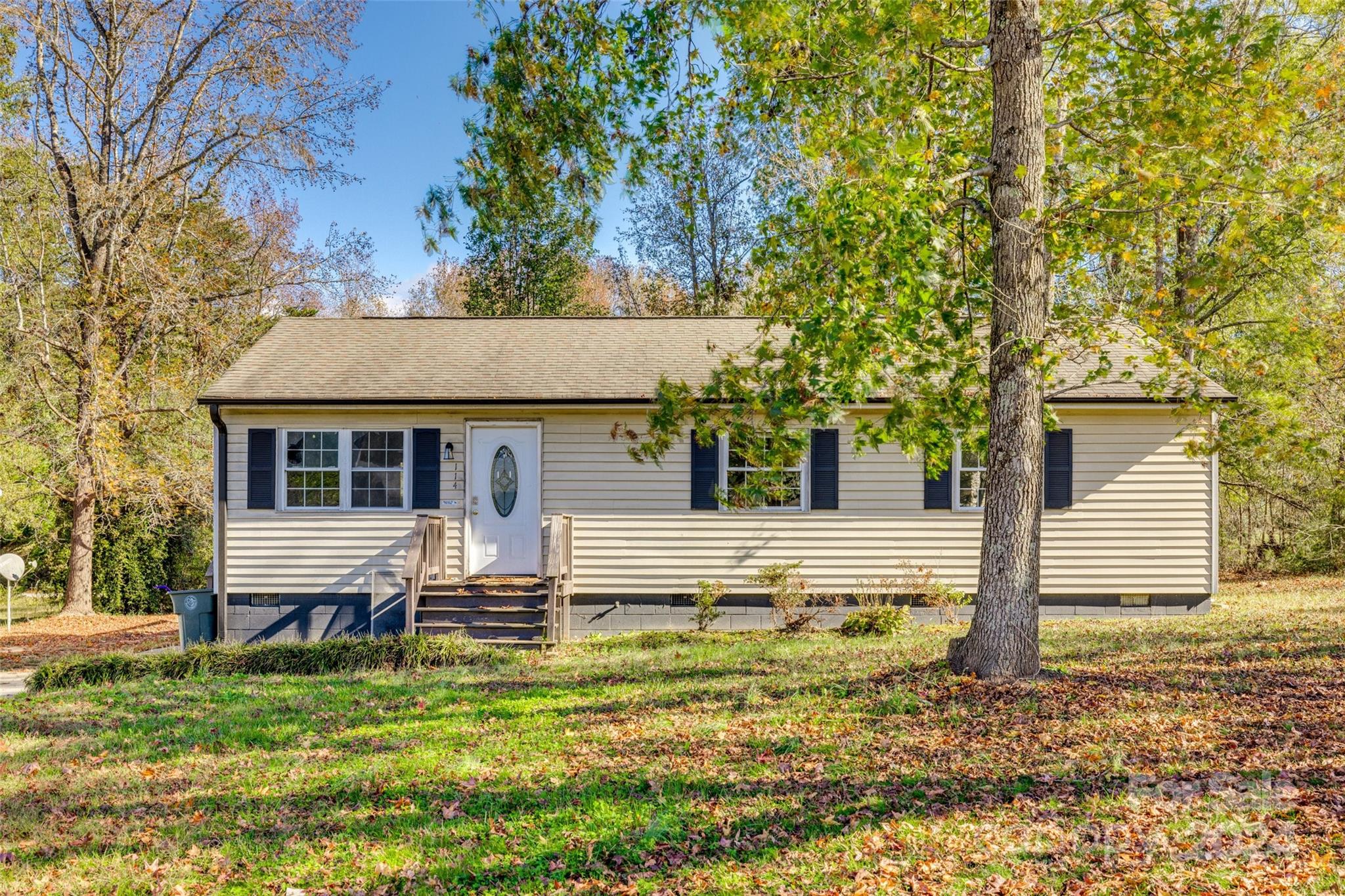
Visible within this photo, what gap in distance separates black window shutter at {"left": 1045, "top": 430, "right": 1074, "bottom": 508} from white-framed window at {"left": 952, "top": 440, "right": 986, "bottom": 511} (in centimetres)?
88

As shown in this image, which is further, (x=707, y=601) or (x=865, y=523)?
(x=865, y=523)

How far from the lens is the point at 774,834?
3.87 metres

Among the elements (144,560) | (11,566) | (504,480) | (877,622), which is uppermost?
(504,480)

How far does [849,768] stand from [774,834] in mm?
965

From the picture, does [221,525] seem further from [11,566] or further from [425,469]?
[11,566]

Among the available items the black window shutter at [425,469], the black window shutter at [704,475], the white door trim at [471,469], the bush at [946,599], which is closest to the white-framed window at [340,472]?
the black window shutter at [425,469]

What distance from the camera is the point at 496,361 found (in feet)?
39.0

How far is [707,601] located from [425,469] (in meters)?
4.33

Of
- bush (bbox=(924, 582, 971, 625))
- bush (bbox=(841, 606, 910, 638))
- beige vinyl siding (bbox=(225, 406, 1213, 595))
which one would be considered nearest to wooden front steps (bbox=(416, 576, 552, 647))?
beige vinyl siding (bbox=(225, 406, 1213, 595))

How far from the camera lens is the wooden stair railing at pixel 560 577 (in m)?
9.88

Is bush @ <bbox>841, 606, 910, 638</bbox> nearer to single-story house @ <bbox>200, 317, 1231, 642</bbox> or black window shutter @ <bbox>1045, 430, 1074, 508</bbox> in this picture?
single-story house @ <bbox>200, 317, 1231, 642</bbox>

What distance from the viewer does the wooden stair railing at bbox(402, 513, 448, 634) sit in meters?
9.61

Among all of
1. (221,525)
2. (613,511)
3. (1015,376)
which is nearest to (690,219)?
(1015,376)

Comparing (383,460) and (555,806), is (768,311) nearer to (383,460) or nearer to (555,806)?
(555,806)
